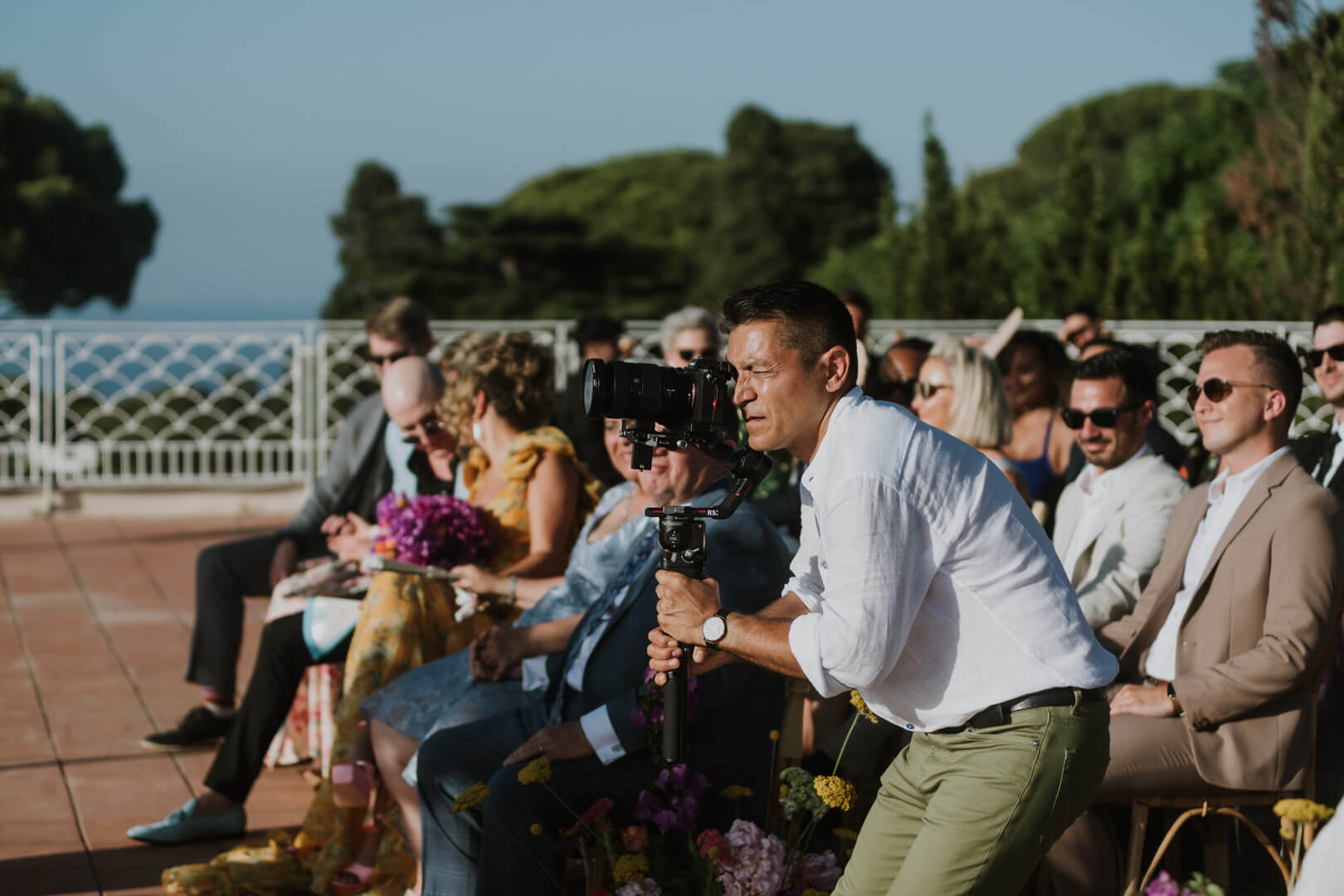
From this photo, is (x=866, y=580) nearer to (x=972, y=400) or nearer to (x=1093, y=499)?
(x=1093, y=499)

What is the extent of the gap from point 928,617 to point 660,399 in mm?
578

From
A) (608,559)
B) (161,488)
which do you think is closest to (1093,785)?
(608,559)

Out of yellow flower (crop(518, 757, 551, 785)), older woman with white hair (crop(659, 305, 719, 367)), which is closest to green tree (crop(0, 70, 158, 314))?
older woman with white hair (crop(659, 305, 719, 367))

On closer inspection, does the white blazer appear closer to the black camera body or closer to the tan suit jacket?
the tan suit jacket

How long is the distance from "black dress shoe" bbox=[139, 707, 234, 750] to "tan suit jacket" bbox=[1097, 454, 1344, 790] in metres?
3.65

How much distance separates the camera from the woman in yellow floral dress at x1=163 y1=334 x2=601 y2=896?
4043 mm

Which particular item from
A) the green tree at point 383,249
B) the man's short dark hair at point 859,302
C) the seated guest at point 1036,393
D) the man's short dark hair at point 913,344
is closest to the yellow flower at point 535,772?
the seated guest at point 1036,393

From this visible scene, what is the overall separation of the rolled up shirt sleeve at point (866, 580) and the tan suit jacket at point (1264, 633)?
1.34 metres

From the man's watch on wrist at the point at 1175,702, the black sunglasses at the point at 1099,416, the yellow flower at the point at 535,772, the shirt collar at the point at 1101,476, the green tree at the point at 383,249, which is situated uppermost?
the green tree at the point at 383,249

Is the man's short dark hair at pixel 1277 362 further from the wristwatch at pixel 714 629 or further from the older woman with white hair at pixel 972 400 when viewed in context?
the wristwatch at pixel 714 629

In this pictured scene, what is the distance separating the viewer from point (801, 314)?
233cm

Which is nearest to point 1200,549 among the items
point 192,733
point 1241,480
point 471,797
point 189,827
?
point 1241,480

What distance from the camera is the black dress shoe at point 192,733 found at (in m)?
5.45

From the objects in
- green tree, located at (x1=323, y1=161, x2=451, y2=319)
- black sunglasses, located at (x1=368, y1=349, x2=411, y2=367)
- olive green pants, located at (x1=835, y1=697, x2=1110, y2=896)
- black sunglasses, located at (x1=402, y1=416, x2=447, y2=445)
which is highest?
green tree, located at (x1=323, y1=161, x2=451, y2=319)
